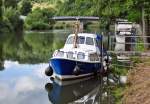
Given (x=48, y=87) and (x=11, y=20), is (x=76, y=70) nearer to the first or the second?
(x=48, y=87)

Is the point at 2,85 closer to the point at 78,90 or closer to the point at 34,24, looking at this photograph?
the point at 78,90

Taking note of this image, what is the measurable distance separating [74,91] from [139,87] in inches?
276

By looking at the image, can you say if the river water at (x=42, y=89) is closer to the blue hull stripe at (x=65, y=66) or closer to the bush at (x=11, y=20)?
the blue hull stripe at (x=65, y=66)

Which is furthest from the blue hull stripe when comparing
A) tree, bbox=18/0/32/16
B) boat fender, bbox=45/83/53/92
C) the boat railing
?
tree, bbox=18/0/32/16

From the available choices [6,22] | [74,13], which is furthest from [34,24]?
[74,13]

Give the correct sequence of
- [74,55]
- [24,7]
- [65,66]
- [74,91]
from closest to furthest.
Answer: [74,91] < [65,66] < [74,55] < [24,7]

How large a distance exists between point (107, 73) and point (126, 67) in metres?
1.32

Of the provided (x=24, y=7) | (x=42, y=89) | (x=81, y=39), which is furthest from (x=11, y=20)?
(x=42, y=89)

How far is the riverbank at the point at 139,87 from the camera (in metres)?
17.6

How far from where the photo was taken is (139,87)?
774 inches

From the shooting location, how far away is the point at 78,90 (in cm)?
2639

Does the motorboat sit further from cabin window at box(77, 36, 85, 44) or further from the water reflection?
the water reflection

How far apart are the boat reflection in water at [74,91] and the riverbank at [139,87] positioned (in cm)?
218

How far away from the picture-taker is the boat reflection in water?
23536mm
